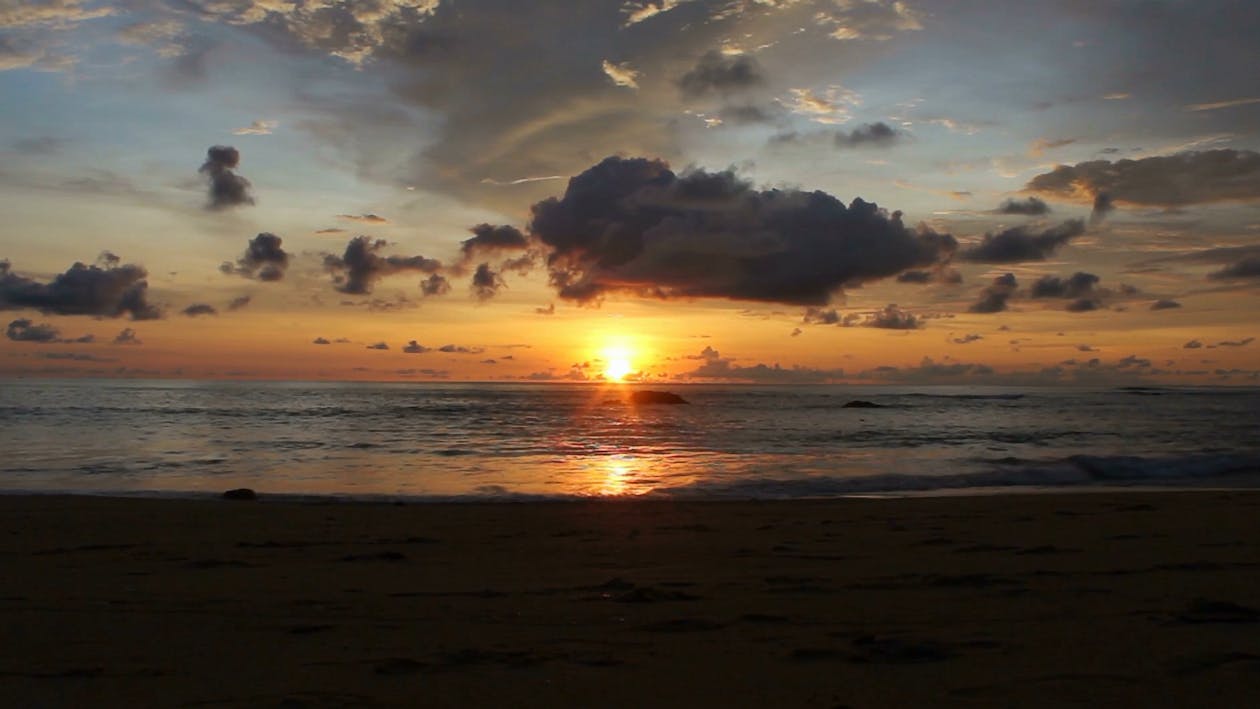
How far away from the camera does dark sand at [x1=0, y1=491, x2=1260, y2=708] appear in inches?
192

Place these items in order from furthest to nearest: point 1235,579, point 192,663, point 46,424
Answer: point 46,424
point 1235,579
point 192,663

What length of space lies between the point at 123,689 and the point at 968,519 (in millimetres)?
11306

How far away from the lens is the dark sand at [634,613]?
488 centimetres

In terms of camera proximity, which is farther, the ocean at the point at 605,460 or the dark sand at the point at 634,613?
the ocean at the point at 605,460

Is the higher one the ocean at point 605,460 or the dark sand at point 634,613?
the dark sand at point 634,613

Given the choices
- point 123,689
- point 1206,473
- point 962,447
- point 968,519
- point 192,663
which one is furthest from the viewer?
point 962,447

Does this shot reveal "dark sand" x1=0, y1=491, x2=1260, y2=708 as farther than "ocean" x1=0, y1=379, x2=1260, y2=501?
No

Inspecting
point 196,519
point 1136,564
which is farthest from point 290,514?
point 1136,564

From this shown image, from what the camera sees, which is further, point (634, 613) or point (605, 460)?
point (605, 460)

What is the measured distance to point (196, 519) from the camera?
12.9m

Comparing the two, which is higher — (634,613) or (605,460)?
(634,613)

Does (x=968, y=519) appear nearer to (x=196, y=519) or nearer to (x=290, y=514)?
(x=290, y=514)

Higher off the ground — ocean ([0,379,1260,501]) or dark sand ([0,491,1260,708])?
dark sand ([0,491,1260,708])

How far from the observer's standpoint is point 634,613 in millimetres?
6719
